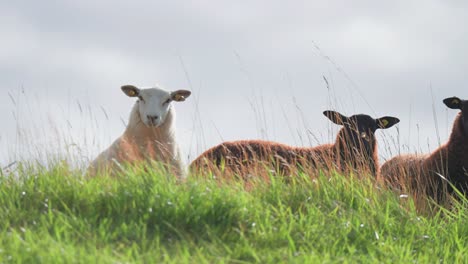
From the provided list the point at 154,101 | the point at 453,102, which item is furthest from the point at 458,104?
the point at 154,101

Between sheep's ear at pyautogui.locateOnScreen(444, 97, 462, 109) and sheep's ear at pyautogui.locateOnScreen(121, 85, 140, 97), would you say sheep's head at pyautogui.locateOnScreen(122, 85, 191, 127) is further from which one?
sheep's ear at pyautogui.locateOnScreen(444, 97, 462, 109)

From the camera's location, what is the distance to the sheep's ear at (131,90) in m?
11.3

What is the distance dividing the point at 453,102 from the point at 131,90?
183 inches

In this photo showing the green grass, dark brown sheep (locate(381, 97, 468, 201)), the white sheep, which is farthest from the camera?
dark brown sheep (locate(381, 97, 468, 201))

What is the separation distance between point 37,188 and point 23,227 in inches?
30.1

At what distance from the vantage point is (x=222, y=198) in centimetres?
707

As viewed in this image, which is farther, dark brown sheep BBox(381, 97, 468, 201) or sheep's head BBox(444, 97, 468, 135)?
sheep's head BBox(444, 97, 468, 135)

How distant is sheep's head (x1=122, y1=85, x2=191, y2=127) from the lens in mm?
10836

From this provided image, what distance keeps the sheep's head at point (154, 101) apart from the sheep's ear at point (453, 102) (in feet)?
12.5

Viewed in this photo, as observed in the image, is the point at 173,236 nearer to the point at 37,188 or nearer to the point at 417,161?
the point at 37,188

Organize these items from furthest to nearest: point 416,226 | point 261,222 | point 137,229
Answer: point 416,226 → point 261,222 → point 137,229

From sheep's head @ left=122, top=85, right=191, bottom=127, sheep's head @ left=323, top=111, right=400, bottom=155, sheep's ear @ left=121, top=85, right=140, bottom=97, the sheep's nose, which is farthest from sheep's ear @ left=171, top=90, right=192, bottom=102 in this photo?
sheep's head @ left=323, top=111, right=400, bottom=155

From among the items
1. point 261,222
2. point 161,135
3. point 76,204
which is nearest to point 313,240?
point 261,222

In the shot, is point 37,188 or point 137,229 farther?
point 37,188
